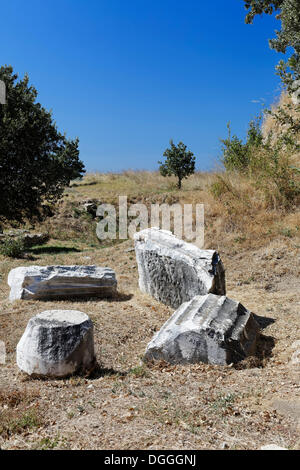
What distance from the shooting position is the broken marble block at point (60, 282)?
7.05m

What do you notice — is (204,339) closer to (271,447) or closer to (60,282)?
(271,447)

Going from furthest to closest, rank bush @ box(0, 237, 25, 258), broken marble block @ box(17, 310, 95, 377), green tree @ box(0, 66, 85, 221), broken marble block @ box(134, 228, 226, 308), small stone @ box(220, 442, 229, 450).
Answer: green tree @ box(0, 66, 85, 221) → bush @ box(0, 237, 25, 258) → broken marble block @ box(134, 228, 226, 308) → broken marble block @ box(17, 310, 95, 377) → small stone @ box(220, 442, 229, 450)

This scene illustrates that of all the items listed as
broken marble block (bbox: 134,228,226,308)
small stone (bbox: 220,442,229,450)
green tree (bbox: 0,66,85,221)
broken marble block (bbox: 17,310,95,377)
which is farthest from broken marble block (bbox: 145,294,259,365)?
green tree (bbox: 0,66,85,221)

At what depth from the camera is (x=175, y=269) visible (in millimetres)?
6945

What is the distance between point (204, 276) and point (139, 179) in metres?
18.2

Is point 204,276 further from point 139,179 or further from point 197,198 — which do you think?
point 139,179

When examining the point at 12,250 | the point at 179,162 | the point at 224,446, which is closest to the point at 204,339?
the point at 224,446

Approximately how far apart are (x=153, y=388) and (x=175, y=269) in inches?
121

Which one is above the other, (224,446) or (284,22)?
(284,22)

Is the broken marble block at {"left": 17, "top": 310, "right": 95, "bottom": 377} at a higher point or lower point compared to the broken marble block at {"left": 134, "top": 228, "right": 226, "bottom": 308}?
lower

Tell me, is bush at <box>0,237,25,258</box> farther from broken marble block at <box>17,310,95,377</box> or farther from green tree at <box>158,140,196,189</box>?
green tree at <box>158,140,196,189</box>

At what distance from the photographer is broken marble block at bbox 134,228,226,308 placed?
660 centimetres

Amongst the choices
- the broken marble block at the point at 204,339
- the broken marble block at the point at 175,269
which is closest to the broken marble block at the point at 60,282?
the broken marble block at the point at 175,269

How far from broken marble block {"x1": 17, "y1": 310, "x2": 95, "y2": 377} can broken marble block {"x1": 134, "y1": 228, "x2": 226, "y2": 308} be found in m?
2.67
